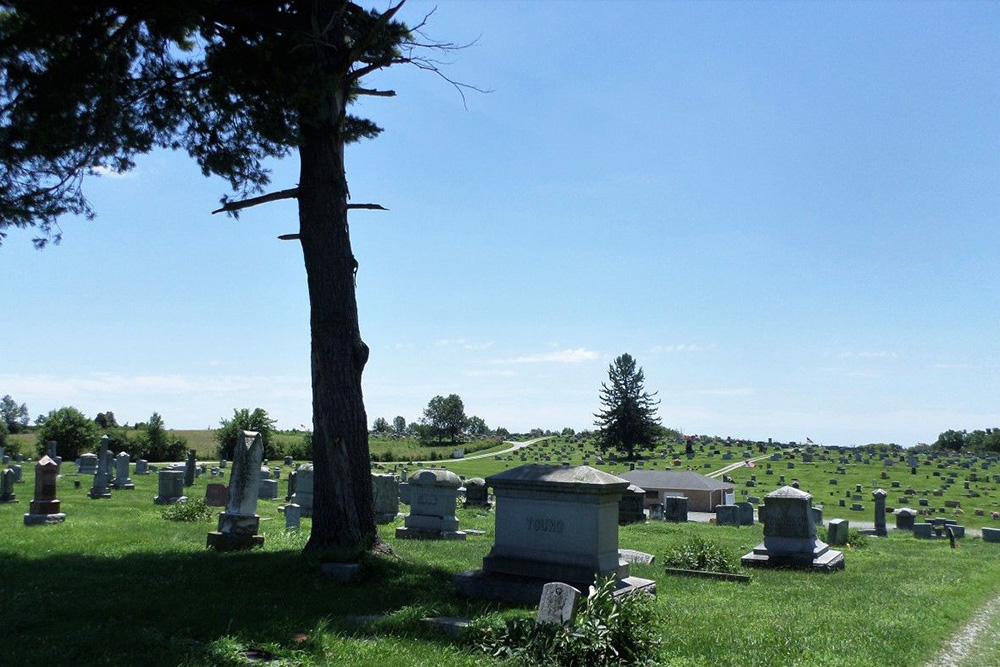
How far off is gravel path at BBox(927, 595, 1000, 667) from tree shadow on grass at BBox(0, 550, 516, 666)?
160 inches

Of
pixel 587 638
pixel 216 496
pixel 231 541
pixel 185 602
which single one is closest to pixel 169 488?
pixel 216 496

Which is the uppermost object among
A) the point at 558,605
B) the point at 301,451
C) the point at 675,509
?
the point at 558,605

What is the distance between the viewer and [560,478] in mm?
8289

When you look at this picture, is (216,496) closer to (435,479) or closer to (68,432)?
(435,479)

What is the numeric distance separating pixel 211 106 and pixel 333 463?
17.4ft

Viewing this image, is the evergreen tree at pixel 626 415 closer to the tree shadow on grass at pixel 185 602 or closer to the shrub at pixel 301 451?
the shrub at pixel 301 451

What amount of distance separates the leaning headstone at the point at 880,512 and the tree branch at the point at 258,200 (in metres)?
18.6

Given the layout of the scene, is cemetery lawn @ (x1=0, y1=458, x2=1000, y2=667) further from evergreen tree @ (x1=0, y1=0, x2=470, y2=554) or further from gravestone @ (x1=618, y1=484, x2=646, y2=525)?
gravestone @ (x1=618, y1=484, x2=646, y2=525)

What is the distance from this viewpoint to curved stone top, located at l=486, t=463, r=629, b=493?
805 cm

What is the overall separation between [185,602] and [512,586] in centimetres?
324

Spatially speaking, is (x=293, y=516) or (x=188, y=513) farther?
(x=188, y=513)

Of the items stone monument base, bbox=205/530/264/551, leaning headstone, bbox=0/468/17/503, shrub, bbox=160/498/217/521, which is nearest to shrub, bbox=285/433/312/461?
leaning headstone, bbox=0/468/17/503

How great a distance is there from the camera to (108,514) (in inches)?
659

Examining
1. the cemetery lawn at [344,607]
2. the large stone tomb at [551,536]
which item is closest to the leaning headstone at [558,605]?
the cemetery lawn at [344,607]
